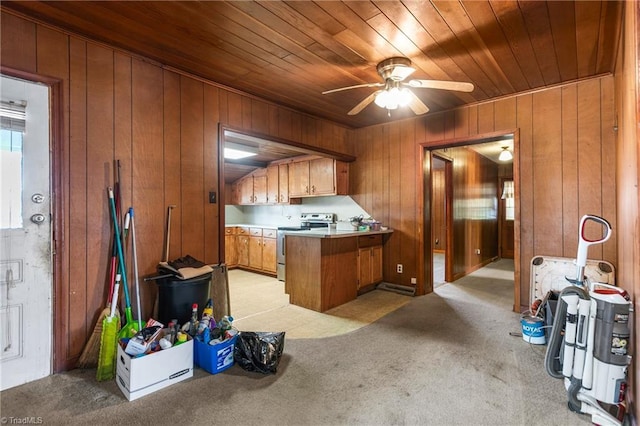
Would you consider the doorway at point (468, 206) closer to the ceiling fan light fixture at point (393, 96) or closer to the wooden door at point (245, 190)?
the ceiling fan light fixture at point (393, 96)

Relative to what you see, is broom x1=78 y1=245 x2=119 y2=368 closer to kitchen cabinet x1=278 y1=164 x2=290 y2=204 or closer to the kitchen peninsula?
the kitchen peninsula

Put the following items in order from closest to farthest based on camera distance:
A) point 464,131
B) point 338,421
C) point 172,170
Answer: point 338,421 → point 172,170 → point 464,131

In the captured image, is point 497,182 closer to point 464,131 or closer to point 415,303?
point 464,131

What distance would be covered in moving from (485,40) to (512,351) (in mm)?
2462

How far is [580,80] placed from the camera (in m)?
3.02

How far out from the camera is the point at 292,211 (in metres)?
6.12

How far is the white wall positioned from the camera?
16.8 ft

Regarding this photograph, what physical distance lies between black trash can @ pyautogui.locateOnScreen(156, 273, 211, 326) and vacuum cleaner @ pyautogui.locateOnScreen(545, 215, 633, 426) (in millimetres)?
2550

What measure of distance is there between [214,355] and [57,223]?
1433 mm

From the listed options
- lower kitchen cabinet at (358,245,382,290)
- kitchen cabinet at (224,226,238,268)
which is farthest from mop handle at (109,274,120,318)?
kitchen cabinet at (224,226,238,268)

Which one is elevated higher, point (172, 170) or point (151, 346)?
point (172, 170)

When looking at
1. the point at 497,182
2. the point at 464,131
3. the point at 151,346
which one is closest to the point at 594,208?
the point at 464,131

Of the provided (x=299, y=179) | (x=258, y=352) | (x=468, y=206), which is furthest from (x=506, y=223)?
(x=258, y=352)

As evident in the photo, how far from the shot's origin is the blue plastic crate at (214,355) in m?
2.14
